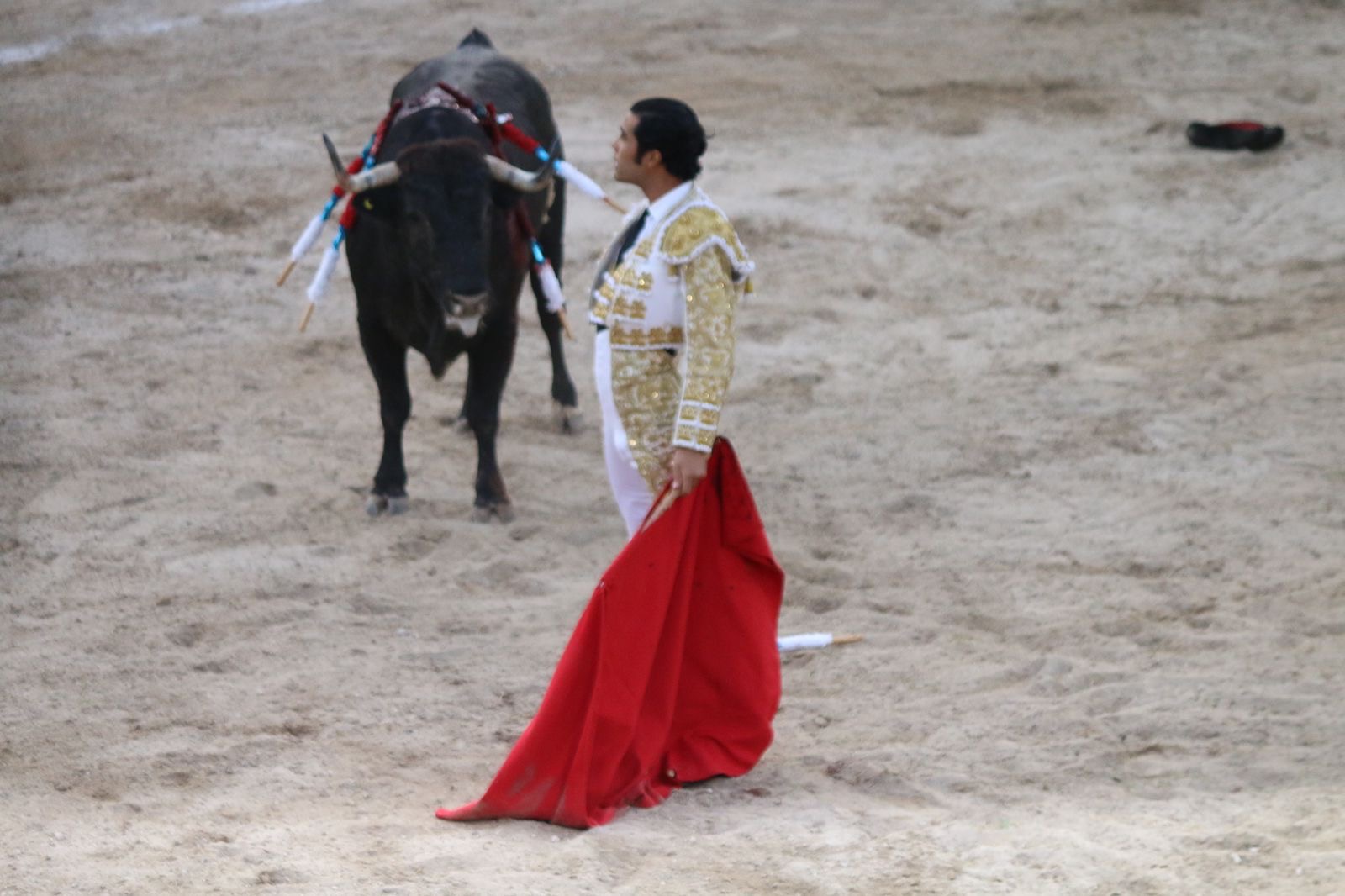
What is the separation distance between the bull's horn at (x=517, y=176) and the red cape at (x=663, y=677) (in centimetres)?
212

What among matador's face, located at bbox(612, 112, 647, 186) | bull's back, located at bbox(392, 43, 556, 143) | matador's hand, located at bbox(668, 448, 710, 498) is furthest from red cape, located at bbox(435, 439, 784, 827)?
bull's back, located at bbox(392, 43, 556, 143)

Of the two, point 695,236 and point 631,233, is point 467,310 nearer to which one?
point 631,233

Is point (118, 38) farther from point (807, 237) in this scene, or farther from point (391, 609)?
point (391, 609)

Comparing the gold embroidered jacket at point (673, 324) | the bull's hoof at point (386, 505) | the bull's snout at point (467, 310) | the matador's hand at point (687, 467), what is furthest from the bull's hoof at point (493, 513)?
the matador's hand at point (687, 467)

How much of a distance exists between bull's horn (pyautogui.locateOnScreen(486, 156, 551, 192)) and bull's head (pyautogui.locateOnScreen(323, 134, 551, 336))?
0.06ft

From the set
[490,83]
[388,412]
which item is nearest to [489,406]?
[388,412]

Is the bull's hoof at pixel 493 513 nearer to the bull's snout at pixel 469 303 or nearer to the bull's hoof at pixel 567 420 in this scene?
the bull's snout at pixel 469 303

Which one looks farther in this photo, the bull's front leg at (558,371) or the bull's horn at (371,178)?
the bull's front leg at (558,371)

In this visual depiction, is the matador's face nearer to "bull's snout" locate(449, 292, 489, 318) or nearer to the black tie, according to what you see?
the black tie

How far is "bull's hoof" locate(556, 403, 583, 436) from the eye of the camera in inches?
269

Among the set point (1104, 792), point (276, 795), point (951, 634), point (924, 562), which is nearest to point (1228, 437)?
point (924, 562)

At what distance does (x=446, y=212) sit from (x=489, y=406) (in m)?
0.91

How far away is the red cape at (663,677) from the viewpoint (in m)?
3.48

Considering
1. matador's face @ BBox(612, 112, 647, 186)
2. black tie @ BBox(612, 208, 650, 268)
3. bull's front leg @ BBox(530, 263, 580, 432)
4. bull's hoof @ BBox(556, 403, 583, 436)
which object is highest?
matador's face @ BBox(612, 112, 647, 186)
